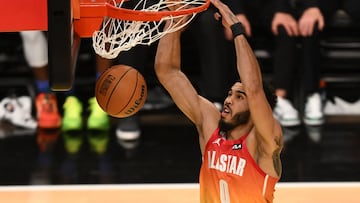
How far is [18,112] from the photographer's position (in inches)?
225

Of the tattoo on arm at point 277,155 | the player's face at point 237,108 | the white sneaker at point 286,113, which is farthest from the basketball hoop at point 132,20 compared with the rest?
the white sneaker at point 286,113

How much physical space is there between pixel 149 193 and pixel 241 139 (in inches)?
42.9

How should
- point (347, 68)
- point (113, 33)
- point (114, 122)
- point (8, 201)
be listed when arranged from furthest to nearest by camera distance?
point (347, 68) → point (114, 122) → point (8, 201) → point (113, 33)

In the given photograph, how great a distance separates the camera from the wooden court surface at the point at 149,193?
175 inches

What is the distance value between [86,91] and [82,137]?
67cm

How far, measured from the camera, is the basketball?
11.8 ft

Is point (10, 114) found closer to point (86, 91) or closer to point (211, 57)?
point (86, 91)

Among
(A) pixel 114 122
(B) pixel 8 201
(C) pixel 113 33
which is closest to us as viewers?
(C) pixel 113 33

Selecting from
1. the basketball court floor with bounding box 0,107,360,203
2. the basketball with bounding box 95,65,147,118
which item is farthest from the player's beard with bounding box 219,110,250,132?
the basketball court floor with bounding box 0,107,360,203

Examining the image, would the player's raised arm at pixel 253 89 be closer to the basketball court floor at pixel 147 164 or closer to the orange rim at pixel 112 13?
the orange rim at pixel 112 13

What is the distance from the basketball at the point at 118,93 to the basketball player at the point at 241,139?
0.76 feet

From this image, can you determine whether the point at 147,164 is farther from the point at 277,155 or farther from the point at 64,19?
the point at 64,19

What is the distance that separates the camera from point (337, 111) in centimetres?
593

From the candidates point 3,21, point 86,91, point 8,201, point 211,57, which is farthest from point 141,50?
point 3,21
